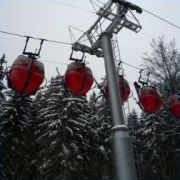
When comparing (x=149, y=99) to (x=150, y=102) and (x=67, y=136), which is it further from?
(x=67, y=136)

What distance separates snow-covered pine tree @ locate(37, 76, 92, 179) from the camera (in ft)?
87.6

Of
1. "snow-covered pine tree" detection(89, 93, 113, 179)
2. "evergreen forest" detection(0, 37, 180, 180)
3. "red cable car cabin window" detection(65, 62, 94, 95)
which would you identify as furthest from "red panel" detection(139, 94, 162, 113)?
"snow-covered pine tree" detection(89, 93, 113, 179)

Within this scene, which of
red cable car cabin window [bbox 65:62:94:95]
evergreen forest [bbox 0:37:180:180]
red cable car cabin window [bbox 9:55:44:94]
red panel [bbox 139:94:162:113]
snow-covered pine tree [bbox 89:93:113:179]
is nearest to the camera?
red cable car cabin window [bbox 9:55:44:94]

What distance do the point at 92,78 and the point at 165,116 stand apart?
2952 centimetres

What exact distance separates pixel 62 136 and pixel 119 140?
23.1 metres

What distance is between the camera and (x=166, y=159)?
34.8 metres

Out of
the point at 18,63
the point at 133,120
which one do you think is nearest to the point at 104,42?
the point at 18,63

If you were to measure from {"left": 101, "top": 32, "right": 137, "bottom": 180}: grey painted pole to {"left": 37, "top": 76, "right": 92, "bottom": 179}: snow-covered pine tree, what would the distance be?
2074 cm


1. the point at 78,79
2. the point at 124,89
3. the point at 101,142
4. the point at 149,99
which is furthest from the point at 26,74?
the point at 101,142

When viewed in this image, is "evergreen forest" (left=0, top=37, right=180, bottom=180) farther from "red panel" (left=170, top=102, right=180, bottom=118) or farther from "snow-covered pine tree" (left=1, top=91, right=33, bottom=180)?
"red panel" (left=170, top=102, right=180, bottom=118)

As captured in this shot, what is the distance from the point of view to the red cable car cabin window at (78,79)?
6.84 metres

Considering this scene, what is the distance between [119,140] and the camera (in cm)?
571

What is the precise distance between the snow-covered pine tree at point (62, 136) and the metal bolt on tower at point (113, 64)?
1963cm

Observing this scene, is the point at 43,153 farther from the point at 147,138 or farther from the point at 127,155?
the point at 127,155
